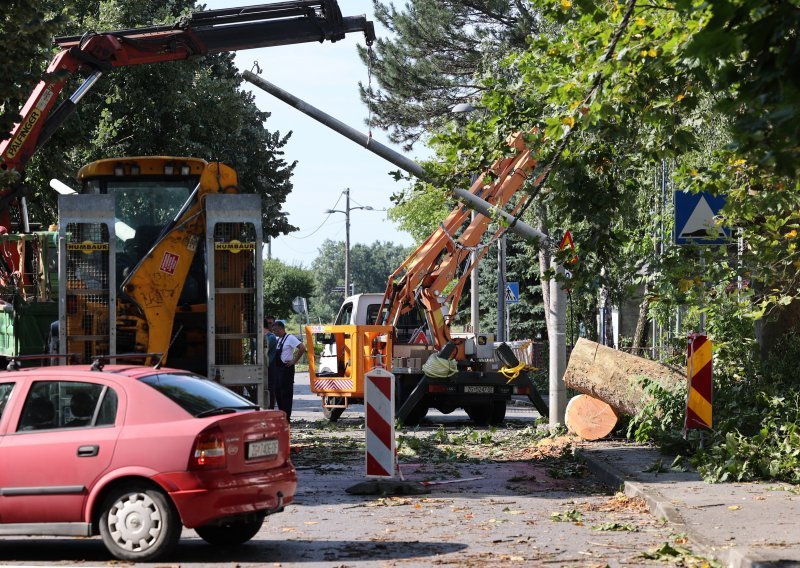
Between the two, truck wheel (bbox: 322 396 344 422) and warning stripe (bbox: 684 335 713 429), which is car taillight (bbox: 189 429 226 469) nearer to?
warning stripe (bbox: 684 335 713 429)

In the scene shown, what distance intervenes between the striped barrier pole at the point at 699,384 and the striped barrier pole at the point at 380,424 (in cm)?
316

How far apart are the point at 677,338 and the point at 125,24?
1765cm

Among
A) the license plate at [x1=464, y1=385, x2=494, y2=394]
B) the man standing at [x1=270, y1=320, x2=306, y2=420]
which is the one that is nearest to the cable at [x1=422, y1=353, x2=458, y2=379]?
the license plate at [x1=464, y1=385, x2=494, y2=394]

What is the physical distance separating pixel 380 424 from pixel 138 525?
4384 millimetres

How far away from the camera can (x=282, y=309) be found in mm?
78938

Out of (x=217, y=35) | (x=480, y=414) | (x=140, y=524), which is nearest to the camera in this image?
(x=140, y=524)

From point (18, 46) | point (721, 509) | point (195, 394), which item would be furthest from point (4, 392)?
point (721, 509)

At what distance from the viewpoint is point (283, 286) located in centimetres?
8738

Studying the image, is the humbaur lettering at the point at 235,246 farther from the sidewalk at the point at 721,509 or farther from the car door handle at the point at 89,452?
the car door handle at the point at 89,452

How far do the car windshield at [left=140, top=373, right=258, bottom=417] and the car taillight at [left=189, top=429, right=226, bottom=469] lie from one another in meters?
0.27

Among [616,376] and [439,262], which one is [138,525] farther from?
[439,262]

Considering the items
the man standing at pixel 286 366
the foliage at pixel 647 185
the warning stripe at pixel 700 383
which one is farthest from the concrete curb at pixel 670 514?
the man standing at pixel 286 366

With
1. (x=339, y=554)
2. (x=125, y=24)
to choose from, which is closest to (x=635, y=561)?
(x=339, y=554)

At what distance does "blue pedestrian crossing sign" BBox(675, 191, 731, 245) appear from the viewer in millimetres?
13766
